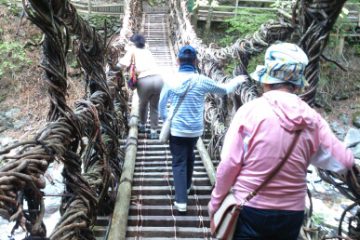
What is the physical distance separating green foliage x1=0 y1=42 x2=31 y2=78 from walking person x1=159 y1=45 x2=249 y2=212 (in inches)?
498

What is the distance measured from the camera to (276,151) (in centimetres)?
176

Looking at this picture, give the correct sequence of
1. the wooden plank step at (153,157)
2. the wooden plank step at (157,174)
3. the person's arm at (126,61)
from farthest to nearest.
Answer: the person's arm at (126,61) → the wooden plank step at (153,157) → the wooden plank step at (157,174)

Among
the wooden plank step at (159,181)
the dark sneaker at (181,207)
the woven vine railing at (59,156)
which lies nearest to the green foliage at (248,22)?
the wooden plank step at (159,181)

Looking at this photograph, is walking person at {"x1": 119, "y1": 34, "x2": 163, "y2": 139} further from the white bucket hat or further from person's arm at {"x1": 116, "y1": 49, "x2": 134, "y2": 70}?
the white bucket hat

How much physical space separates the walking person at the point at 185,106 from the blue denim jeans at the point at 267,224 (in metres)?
1.49

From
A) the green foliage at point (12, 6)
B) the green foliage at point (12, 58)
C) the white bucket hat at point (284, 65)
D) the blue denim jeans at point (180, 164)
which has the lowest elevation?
the green foliage at point (12, 58)

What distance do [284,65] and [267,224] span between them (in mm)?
679

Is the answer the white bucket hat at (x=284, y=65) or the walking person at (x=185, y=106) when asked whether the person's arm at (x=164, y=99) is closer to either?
the walking person at (x=185, y=106)

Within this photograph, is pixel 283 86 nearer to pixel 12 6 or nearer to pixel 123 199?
pixel 123 199

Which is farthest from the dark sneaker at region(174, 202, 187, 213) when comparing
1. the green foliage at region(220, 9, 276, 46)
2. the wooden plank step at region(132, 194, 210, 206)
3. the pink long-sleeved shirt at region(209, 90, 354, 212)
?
the green foliage at region(220, 9, 276, 46)

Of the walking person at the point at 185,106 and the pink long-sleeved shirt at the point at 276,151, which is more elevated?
the pink long-sleeved shirt at the point at 276,151

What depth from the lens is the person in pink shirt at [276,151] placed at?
69.7 inches

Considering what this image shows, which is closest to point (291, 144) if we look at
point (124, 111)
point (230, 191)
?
point (230, 191)

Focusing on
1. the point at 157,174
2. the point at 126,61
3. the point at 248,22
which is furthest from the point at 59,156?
the point at 248,22
